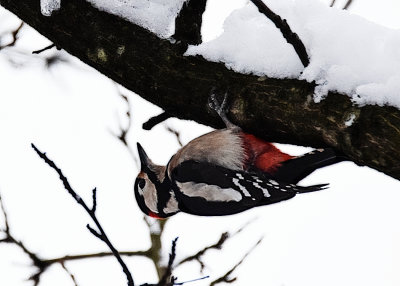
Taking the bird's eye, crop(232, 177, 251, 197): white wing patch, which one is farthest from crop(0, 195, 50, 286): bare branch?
crop(232, 177, 251, 197): white wing patch

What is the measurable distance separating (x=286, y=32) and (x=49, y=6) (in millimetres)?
1262

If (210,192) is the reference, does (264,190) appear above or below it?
below

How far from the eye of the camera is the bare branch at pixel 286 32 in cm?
216

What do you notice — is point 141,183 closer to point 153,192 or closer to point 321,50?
point 153,192

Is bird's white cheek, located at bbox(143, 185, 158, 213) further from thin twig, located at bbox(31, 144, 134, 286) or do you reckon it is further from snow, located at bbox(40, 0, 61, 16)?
thin twig, located at bbox(31, 144, 134, 286)

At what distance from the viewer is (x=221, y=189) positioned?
3.07 m

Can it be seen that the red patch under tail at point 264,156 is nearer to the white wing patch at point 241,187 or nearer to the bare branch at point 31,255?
the white wing patch at point 241,187

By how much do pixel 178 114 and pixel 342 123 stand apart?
89 cm

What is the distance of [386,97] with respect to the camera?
2.06 m

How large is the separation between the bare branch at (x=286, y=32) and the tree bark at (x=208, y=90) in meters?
0.12

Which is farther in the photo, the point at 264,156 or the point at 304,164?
the point at 264,156

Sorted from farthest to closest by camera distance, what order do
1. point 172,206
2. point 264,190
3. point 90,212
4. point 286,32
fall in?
point 172,206, point 264,190, point 286,32, point 90,212

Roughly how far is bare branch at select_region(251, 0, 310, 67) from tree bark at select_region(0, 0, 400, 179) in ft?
0.40

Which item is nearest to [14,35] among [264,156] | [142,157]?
[142,157]
